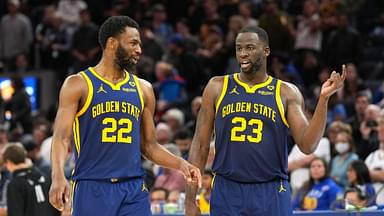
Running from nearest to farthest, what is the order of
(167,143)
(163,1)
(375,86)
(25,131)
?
(167,143) < (375,86) < (25,131) < (163,1)

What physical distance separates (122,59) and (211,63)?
36.0 feet

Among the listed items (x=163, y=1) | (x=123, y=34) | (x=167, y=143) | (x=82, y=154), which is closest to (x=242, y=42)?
(x=123, y=34)

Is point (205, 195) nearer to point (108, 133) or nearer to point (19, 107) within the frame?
point (108, 133)

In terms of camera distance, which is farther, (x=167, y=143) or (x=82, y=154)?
(x=167, y=143)

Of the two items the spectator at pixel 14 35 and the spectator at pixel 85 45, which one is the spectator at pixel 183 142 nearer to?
the spectator at pixel 85 45

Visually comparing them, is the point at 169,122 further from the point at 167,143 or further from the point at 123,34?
the point at 123,34

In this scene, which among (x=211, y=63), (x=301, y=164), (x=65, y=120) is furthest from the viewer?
(x=211, y=63)

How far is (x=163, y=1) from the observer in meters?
22.5

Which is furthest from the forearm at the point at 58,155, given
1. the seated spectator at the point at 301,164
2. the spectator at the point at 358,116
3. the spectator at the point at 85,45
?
the spectator at the point at 85,45

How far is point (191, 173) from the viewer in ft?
27.4

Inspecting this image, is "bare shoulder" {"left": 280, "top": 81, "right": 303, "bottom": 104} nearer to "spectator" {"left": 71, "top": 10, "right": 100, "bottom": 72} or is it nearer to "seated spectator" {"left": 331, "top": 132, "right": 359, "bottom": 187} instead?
"seated spectator" {"left": 331, "top": 132, "right": 359, "bottom": 187}

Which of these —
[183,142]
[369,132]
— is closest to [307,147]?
[369,132]

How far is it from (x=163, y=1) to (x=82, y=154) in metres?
14.3

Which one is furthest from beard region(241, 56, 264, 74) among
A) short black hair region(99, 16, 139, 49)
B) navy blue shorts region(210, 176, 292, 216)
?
short black hair region(99, 16, 139, 49)
